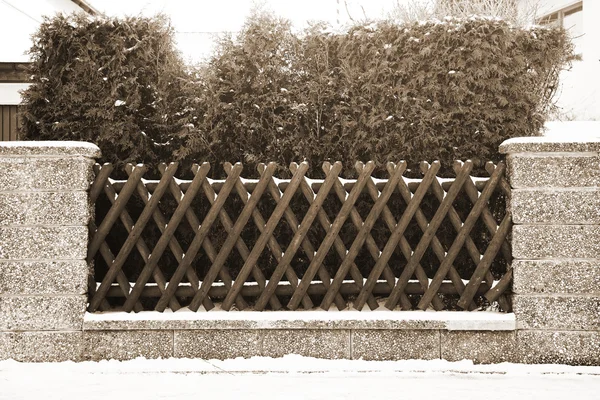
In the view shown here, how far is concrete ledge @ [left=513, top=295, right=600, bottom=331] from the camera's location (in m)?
3.93

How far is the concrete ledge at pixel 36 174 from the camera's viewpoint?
401 centimetres

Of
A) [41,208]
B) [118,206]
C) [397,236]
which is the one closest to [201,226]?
[118,206]

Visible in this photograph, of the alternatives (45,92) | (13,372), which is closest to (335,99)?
(45,92)

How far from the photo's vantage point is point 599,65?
14.2 meters

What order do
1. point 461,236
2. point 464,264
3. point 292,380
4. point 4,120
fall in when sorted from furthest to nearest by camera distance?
point 4,120 → point 464,264 → point 461,236 → point 292,380

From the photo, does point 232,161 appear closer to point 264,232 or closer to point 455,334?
point 264,232

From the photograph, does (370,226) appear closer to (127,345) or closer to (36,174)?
(127,345)

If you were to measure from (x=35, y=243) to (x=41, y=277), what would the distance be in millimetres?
239

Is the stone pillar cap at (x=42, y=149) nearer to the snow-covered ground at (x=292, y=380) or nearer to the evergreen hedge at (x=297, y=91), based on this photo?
the evergreen hedge at (x=297, y=91)

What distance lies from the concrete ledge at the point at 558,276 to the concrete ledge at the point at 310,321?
0.27m

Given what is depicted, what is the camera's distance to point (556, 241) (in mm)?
3955

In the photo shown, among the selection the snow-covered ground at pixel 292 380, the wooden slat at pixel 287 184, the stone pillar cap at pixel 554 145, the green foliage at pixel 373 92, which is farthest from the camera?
the green foliage at pixel 373 92

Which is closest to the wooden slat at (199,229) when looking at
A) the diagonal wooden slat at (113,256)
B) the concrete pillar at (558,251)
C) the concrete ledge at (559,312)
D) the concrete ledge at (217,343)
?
the diagonal wooden slat at (113,256)

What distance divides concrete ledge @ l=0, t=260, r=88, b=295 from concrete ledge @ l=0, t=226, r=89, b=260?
0.05 meters
